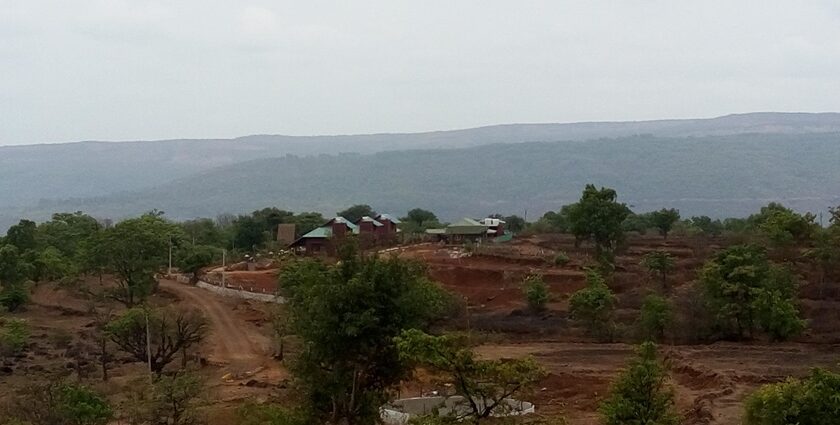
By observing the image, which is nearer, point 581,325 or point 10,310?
point 581,325

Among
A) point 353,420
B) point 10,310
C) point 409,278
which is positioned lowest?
point 10,310

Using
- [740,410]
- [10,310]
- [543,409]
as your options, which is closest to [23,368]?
[10,310]

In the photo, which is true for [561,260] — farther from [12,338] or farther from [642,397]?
[642,397]

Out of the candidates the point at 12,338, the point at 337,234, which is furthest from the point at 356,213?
the point at 12,338

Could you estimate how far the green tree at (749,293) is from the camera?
29.1 metres

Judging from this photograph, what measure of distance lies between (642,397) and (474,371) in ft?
12.7

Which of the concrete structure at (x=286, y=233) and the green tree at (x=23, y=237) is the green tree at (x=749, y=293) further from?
the green tree at (x=23, y=237)

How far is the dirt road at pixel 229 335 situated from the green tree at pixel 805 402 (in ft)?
65.3

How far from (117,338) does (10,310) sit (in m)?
14.3

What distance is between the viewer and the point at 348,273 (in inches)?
638

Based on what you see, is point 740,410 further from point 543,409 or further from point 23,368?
point 23,368

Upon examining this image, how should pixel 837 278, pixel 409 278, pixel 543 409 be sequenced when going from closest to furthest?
pixel 409 278 < pixel 543 409 < pixel 837 278

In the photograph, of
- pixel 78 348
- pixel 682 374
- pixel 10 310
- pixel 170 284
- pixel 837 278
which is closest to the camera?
pixel 682 374

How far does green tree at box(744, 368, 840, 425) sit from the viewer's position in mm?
12953
